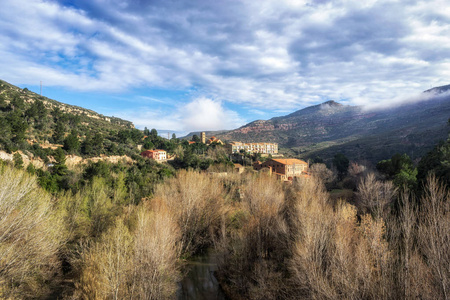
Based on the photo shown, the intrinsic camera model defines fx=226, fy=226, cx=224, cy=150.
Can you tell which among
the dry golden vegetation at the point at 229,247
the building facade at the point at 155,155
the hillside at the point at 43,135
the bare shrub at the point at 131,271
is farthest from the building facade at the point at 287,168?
the bare shrub at the point at 131,271

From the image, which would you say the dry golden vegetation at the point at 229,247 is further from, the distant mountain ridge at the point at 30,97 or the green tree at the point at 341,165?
the distant mountain ridge at the point at 30,97

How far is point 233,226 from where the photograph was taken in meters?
23.6

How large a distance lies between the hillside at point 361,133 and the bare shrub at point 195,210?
152ft

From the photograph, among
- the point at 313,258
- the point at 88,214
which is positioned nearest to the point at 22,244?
the point at 88,214

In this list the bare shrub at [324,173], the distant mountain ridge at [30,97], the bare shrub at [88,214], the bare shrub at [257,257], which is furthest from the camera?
the distant mountain ridge at [30,97]

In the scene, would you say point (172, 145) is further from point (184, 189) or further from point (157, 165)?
point (184, 189)

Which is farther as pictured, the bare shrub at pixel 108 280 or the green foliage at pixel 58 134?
the green foliage at pixel 58 134

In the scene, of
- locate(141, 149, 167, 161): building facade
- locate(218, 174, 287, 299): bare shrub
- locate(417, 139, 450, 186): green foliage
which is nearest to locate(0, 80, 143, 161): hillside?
locate(141, 149, 167, 161): building facade

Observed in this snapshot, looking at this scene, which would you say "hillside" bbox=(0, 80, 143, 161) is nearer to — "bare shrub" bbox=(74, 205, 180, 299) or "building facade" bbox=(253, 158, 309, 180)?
"building facade" bbox=(253, 158, 309, 180)

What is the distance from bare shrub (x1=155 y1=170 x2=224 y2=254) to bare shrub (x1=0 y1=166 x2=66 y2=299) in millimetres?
9107

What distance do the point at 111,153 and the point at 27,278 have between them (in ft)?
127

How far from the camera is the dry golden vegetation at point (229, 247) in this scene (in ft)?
25.3

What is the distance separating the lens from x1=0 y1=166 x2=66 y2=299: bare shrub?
33.3 feet

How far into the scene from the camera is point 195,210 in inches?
853
